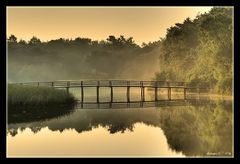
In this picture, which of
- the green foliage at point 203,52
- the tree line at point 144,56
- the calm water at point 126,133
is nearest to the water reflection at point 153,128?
the calm water at point 126,133

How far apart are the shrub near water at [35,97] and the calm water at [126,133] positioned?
6.67 feet

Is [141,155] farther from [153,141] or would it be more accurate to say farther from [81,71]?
[81,71]

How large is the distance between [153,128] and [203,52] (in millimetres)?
30582

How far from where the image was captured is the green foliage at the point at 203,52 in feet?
173

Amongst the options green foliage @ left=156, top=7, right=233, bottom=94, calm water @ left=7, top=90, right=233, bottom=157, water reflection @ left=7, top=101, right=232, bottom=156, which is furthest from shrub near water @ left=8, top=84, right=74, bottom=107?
green foliage @ left=156, top=7, right=233, bottom=94

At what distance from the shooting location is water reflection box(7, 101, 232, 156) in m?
22.1

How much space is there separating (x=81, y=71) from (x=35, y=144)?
305 ft

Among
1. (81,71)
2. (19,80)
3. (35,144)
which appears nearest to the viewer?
(35,144)

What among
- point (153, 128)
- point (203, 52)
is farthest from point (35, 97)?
point (203, 52)

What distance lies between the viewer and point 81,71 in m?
117

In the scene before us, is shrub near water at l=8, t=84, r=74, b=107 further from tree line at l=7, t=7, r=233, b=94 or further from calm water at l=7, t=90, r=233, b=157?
tree line at l=7, t=7, r=233, b=94

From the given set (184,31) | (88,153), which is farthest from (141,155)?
(184,31)

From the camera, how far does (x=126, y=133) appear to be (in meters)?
27.7

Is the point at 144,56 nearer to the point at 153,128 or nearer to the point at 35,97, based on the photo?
the point at 35,97
